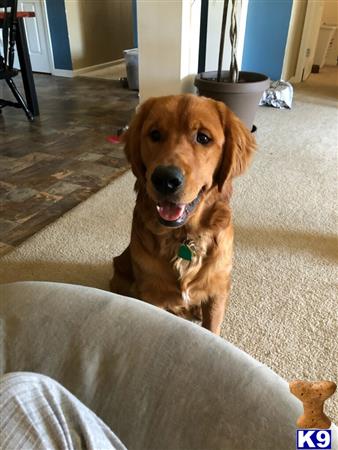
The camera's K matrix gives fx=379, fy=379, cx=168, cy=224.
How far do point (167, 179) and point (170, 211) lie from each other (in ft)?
0.41

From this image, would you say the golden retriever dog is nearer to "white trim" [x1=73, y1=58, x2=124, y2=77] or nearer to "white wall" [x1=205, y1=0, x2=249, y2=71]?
"white wall" [x1=205, y1=0, x2=249, y2=71]

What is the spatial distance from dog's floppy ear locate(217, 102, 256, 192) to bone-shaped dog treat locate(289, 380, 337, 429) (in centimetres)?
65

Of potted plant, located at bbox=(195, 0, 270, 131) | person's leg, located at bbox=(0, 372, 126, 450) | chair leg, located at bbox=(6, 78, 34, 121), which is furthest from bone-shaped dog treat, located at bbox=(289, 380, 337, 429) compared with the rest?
chair leg, located at bbox=(6, 78, 34, 121)

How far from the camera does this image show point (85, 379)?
83cm

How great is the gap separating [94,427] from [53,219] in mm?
1416

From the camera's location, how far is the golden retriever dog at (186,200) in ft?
3.34

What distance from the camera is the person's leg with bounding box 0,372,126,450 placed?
0.60 m

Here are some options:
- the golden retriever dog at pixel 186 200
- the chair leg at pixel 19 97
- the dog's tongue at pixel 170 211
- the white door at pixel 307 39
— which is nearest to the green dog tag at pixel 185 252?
the golden retriever dog at pixel 186 200

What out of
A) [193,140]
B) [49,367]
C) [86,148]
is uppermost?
[193,140]

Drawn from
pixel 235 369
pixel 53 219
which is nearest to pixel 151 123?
pixel 235 369

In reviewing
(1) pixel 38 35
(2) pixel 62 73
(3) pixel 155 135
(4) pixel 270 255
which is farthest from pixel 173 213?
(1) pixel 38 35

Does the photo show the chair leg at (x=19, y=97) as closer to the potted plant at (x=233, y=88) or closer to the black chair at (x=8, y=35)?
the black chair at (x=8, y=35)

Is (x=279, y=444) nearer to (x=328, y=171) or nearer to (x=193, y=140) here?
(x=193, y=140)

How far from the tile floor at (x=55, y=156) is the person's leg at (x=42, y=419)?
3.89 ft
